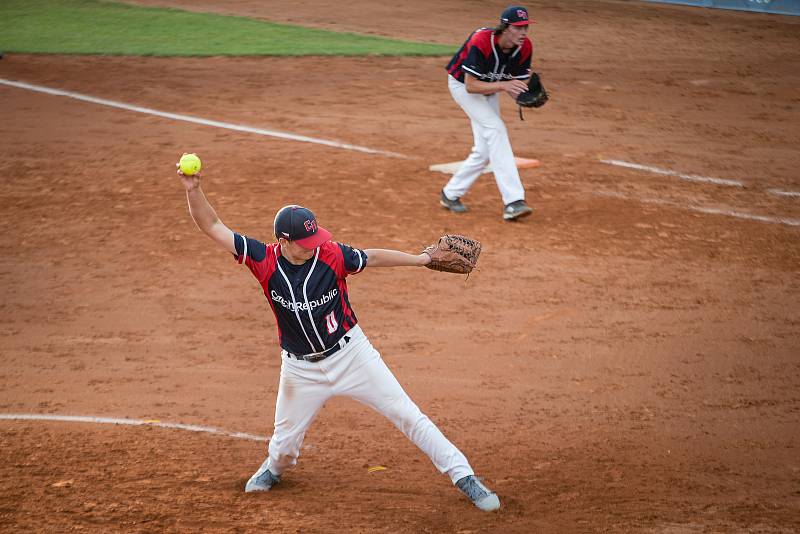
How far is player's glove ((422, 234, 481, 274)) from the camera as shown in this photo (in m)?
6.07

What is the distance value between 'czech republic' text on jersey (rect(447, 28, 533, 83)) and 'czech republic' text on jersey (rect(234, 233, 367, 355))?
5224mm

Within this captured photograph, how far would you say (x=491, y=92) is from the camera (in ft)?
34.6

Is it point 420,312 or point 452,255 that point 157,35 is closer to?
point 420,312

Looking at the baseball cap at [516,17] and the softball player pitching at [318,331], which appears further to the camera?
Result: the baseball cap at [516,17]

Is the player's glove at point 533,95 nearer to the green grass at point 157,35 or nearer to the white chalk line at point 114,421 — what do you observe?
the white chalk line at point 114,421

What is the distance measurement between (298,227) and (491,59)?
556 centimetres

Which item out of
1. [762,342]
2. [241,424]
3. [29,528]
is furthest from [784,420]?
[29,528]

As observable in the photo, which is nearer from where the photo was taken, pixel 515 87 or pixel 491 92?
pixel 515 87

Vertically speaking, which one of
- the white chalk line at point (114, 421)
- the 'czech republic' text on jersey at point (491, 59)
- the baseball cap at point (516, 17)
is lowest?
the white chalk line at point (114, 421)

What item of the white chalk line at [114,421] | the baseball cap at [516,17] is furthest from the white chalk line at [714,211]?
the white chalk line at [114,421]

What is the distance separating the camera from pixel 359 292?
9.30 metres

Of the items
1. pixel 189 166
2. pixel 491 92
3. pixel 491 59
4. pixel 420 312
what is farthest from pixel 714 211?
pixel 189 166

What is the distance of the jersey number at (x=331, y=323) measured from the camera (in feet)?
18.5

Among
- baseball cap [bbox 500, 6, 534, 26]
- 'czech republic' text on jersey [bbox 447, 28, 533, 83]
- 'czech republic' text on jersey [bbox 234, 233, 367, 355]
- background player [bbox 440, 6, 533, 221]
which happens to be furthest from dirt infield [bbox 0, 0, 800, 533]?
baseball cap [bbox 500, 6, 534, 26]
